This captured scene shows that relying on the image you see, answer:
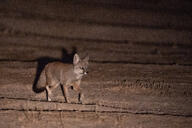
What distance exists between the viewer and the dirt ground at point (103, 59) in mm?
7746

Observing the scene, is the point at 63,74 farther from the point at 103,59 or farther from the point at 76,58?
the point at 103,59

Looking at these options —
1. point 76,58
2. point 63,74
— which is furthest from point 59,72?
point 76,58

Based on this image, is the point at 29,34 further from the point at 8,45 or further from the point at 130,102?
the point at 130,102

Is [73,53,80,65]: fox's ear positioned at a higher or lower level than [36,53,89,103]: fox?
higher

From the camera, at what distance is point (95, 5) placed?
1709 cm

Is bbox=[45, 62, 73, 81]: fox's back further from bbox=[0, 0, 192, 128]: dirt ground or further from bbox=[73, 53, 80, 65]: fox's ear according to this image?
bbox=[0, 0, 192, 128]: dirt ground

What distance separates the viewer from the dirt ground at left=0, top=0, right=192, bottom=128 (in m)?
7.75

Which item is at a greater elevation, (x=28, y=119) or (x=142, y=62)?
(x=142, y=62)

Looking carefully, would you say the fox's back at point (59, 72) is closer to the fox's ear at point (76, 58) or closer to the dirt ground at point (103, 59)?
the fox's ear at point (76, 58)

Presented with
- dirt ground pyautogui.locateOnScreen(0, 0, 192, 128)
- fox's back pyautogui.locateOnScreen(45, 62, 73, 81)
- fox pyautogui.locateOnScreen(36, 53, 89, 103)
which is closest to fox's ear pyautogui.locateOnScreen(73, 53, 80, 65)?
fox pyautogui.locateOnScreen(36, 53, 89, 103)

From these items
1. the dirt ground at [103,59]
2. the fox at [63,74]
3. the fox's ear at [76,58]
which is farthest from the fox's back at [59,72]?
the dirt ground at [103,59]

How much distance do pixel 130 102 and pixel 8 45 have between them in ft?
19.3

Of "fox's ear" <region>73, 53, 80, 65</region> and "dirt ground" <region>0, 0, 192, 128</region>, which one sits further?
"fox's ear" <region>73, 53, 80, 65</region>

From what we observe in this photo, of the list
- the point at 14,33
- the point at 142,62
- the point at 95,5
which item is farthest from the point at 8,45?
the point at 95,5
